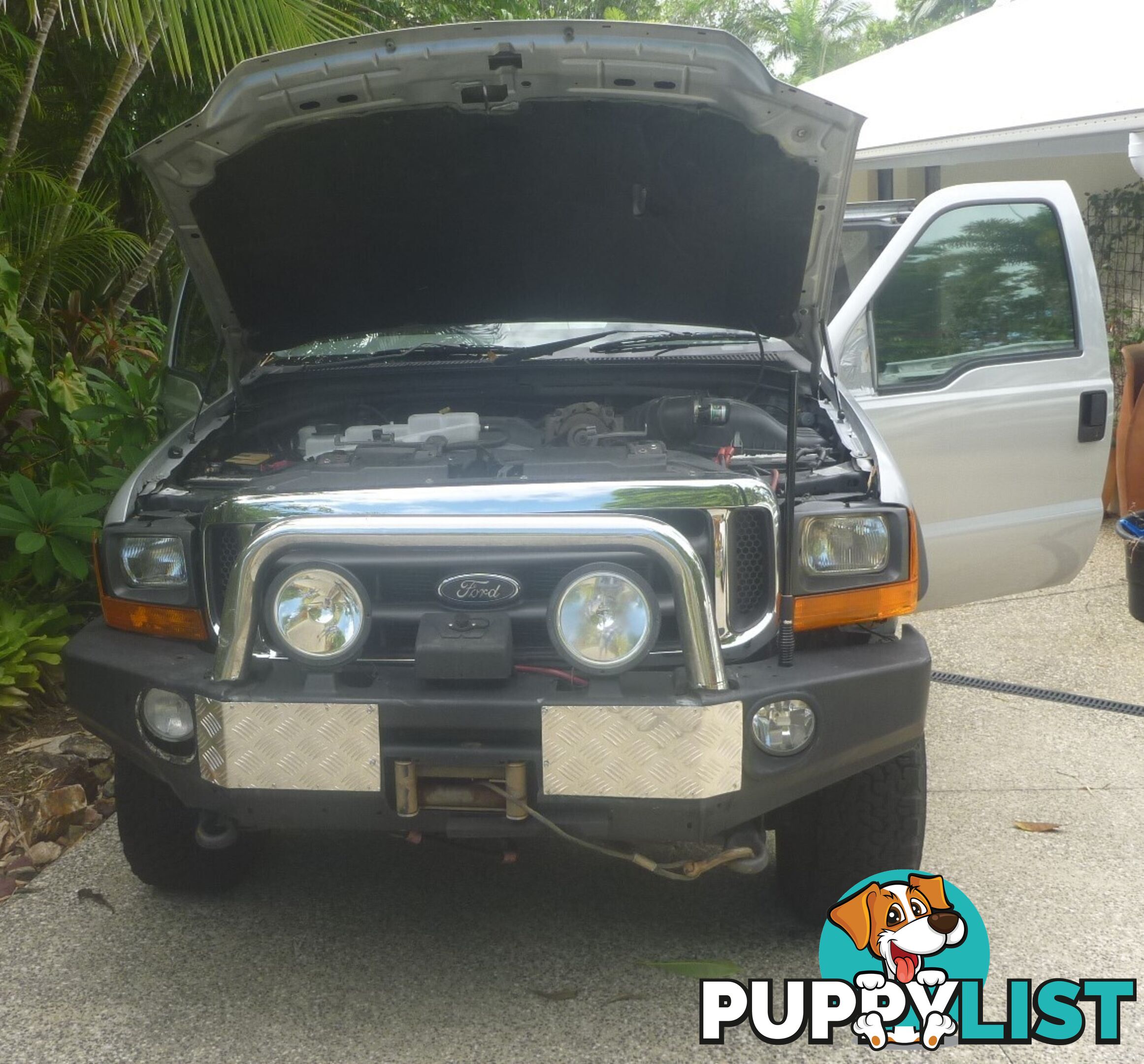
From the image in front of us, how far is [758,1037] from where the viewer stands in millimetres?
2678

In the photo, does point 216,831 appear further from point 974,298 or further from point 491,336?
point 974,298

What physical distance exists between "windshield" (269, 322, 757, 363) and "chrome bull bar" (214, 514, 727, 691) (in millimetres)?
1485

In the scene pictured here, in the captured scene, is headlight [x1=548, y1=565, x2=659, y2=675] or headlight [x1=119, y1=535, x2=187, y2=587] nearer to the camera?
headlight [x1=548, y1=565, x2=659, y2=675]

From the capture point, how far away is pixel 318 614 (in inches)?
97.8

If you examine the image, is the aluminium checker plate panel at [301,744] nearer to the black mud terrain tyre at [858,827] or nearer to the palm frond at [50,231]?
the black mud terrain tyre at [858,827]

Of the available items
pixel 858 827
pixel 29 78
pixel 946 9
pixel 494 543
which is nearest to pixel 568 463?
pixel 494 543

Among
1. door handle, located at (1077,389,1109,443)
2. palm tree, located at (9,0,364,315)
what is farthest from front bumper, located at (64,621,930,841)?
palm tree, located at (9,0,364,315)

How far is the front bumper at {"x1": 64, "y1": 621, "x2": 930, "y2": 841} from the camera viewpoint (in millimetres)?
2416

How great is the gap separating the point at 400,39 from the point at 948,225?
82.9 inches

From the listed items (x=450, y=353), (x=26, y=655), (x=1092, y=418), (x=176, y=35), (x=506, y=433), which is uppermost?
(x=176, y=35)

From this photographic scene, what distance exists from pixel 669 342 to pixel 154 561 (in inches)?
67.8

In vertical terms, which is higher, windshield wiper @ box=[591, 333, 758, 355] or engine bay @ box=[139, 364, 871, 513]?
windshield wiper @ box=[591, 333, 758, 355]

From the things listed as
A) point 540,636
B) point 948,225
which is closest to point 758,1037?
point 540,636

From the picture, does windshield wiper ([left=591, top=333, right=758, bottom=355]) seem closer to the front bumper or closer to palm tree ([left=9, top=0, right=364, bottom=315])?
the front bumper
